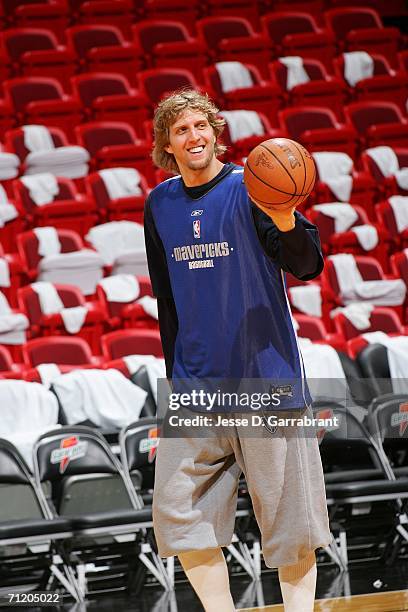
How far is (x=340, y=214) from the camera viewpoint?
744 centimetres

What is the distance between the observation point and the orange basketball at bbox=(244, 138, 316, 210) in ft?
7.41

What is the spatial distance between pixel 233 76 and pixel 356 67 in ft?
4.04

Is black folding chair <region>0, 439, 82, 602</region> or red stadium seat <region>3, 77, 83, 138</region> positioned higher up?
red stadium seat <region>3, 77, 83, 138</region>

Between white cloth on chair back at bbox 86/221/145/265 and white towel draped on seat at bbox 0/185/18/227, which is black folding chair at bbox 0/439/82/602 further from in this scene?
white towel draped on seat at bbox 0/185/18/227

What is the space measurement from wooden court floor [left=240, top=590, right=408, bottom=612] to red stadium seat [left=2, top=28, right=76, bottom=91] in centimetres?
638

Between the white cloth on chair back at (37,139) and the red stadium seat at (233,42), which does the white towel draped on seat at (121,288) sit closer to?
the white cloth on chair back at (37,139)

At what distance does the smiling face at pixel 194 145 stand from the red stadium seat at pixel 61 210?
15.8 ft

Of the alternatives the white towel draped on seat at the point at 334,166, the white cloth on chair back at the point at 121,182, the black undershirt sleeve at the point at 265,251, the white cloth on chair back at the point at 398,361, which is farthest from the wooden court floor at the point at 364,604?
the white towel draped on seat at the point at 334,166

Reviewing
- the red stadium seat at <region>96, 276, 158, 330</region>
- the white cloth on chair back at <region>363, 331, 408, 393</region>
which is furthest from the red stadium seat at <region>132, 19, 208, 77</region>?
the white cloth on chair back at <region>363, 331, 408, 393</region>

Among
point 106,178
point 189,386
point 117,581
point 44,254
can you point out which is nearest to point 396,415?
point 117,581

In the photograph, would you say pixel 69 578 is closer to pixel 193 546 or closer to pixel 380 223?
pixel 193 546

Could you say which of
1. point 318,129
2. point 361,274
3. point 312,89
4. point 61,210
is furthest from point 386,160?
point 61,210

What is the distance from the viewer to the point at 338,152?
8.21 meters

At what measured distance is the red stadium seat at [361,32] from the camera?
9586mm
